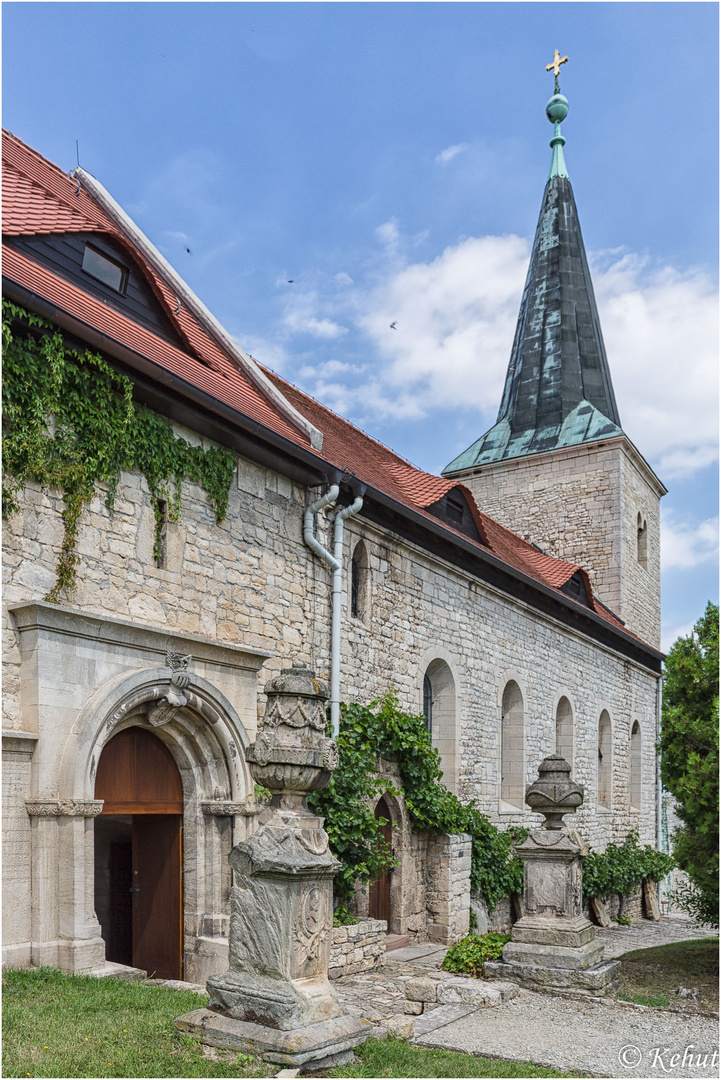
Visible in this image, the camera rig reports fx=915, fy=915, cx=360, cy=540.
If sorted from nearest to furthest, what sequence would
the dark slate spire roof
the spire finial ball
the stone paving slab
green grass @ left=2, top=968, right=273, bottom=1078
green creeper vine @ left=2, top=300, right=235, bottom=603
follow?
green grass @ left=2, top=968, right=273, bottom=1078 < the stone paving slab < green creeper vine @ left=2, top=300, right=235, bottom=603 < the dark slate spire roof < the spire finial ball

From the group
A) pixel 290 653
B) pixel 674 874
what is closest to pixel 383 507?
pixel 290 653

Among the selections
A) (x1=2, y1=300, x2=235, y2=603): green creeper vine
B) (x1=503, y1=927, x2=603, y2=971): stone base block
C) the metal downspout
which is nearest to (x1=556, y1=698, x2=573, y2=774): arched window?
(x1=503, y1=927, x2=603, y2=971): stone base block

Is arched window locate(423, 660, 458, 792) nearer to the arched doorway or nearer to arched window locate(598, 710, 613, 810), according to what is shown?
the arched doorway

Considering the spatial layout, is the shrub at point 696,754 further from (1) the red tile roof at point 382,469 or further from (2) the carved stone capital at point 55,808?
(2) the carved stone capital at point 55,808

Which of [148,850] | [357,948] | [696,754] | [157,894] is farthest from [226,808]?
[696,754]

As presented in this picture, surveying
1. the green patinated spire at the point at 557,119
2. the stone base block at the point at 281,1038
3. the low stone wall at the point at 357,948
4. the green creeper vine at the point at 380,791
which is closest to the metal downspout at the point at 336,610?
the green creeper vine at the point at 380,791

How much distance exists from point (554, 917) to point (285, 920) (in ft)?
16.9

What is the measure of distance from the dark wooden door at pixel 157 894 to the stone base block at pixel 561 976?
10.5 ft

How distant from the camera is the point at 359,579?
11102 millimetres

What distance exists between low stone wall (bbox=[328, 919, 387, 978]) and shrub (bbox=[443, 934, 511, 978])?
0.74 meters

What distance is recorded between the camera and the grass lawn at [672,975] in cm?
846

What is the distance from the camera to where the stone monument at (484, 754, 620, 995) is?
8711 mm

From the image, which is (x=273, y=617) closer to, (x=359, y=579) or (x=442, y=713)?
(x=359, y=579)

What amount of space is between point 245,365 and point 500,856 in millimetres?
7563
